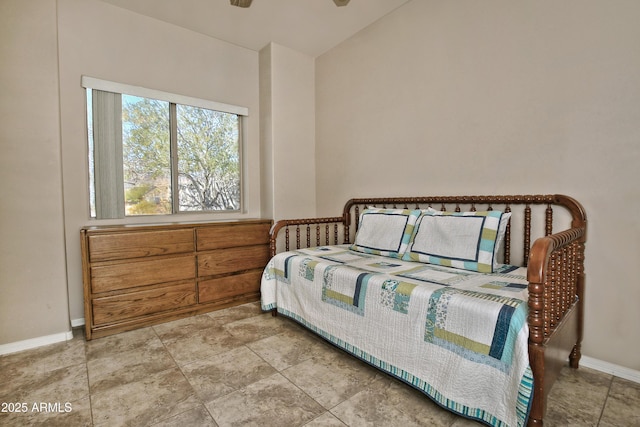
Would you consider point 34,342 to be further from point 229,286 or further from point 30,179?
point 229,286

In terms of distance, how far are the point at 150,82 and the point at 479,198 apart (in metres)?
2.81

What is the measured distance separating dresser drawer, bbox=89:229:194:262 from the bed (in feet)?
2.36

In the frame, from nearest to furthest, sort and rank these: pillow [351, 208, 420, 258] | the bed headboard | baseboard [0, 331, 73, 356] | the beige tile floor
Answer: the beige tile floor, the bed headboard, baseboard [0, 331, 73, 356], pillow [351, 208, 420, 258]

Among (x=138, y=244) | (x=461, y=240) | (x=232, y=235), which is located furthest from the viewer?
(x=232, y=235)

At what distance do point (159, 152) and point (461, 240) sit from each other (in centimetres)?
256

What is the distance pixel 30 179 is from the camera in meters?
2.00

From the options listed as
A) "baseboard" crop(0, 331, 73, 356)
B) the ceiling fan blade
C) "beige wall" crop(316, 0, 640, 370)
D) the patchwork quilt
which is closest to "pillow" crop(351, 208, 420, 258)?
the patchwork quilt

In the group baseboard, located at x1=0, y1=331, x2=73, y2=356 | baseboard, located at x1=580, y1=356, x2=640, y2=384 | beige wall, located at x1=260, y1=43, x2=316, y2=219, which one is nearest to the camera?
baseboard, located at x1=580, y1=356, x2=640, y2=384

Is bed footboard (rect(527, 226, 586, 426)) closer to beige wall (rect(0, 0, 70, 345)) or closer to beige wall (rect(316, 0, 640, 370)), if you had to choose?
beige wall (rect(316, 0, 640, 370))

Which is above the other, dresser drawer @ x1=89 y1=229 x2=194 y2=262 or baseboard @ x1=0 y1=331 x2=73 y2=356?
dresser drawer @ x1=89 y1=229 x2=194 y2=262

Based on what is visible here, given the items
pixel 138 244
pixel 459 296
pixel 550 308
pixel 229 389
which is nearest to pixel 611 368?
pixel 550 308

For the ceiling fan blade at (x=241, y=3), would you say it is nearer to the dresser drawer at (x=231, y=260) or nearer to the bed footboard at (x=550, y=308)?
the dresser drawer at (x=231, y=260)

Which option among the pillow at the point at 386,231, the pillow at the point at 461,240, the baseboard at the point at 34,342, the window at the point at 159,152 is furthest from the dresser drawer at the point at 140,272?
the pillow at the point at 461,240

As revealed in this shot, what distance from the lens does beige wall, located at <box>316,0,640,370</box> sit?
155cm
